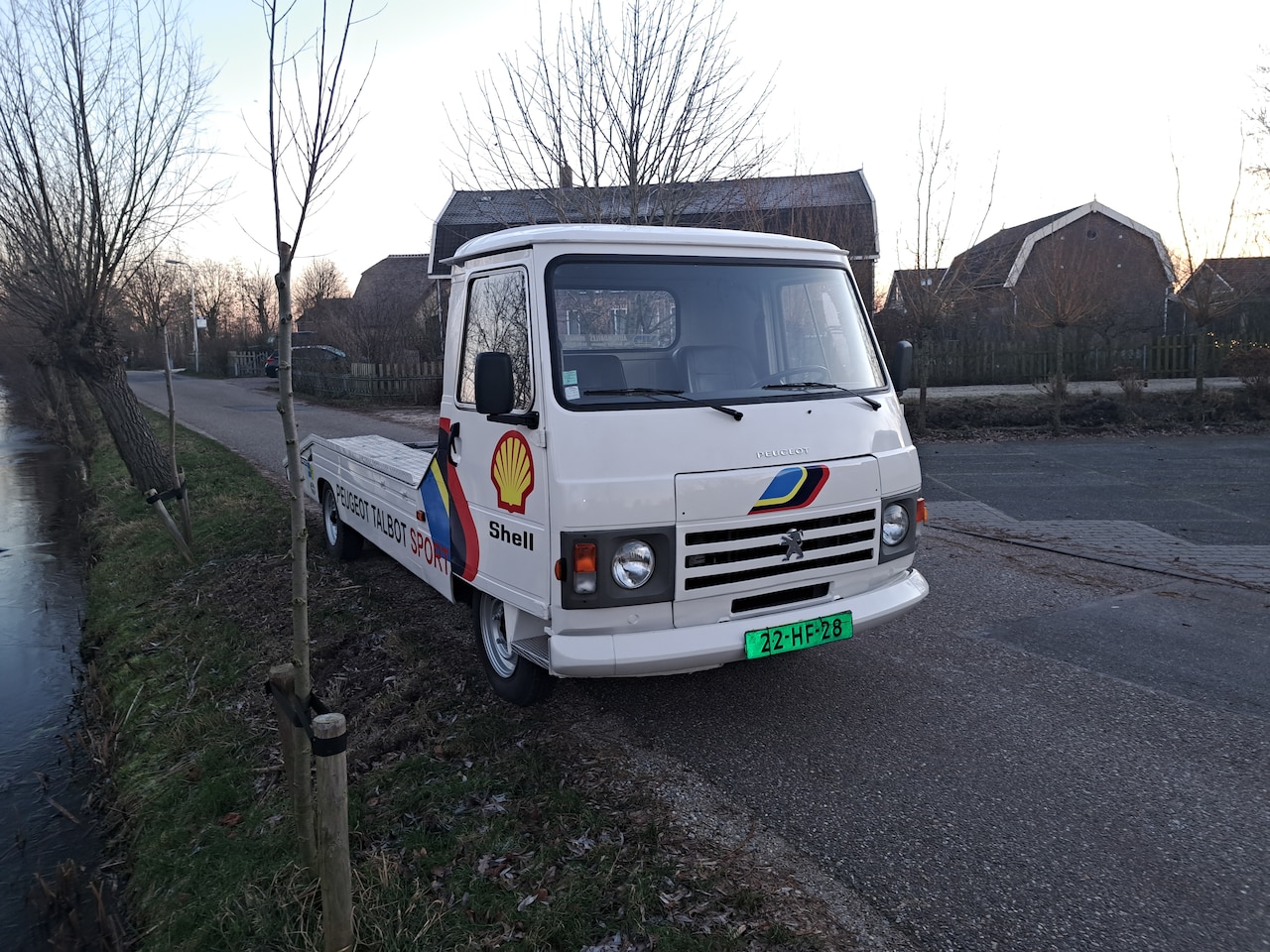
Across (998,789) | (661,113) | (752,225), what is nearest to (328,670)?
(998,789)

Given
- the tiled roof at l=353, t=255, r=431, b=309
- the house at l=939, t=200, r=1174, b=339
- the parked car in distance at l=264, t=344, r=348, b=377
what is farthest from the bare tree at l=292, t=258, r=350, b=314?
the house at l=939, t=200, r=1174, b=339

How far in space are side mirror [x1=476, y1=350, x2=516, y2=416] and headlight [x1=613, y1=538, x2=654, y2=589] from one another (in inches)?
34.2

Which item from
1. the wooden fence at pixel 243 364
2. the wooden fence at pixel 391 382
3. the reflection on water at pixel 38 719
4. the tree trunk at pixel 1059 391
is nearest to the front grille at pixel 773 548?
the reflection on water at pixel 38 719

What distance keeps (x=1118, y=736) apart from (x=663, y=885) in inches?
98.6

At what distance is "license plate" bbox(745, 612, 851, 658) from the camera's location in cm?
405

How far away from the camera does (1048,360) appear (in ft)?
71.5

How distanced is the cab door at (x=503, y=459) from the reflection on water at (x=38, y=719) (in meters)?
2.53

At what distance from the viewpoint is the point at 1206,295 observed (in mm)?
16359

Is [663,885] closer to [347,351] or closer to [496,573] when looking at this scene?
[496,573]

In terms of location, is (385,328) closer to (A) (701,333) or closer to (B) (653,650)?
(A) (701,333)

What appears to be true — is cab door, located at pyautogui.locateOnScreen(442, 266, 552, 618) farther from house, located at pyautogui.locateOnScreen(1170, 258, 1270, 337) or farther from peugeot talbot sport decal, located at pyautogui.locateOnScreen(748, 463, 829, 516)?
house, located at pyautogui.locateOnScreen(1170, 258, 1270, 337)

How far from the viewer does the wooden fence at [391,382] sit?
1031 inches

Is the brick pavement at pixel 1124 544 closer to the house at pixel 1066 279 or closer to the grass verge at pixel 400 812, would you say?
the grass verge at pixel 400 812

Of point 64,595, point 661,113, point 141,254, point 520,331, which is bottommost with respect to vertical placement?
point 64,595
